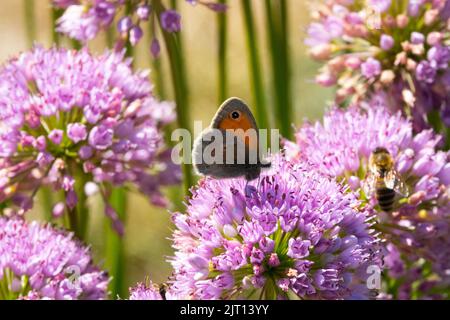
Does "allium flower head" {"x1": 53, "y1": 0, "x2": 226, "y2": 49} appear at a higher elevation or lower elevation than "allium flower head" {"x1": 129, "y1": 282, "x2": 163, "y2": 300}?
higher

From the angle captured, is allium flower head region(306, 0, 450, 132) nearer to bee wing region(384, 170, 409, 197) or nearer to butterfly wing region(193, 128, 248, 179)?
bee wing region(384, 170, 409, 197)

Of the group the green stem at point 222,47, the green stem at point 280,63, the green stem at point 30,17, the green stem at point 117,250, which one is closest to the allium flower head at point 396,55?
the green stem at point 280,63

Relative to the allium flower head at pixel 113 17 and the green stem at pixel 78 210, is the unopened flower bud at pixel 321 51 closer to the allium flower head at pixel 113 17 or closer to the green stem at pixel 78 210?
the allium flower head at pixel 113 17

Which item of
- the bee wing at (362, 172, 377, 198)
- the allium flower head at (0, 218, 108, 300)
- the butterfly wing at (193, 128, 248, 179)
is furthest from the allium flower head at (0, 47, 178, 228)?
the bee wing at (362, 172, 377, 198)

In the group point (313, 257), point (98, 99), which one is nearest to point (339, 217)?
point (313, 257)
